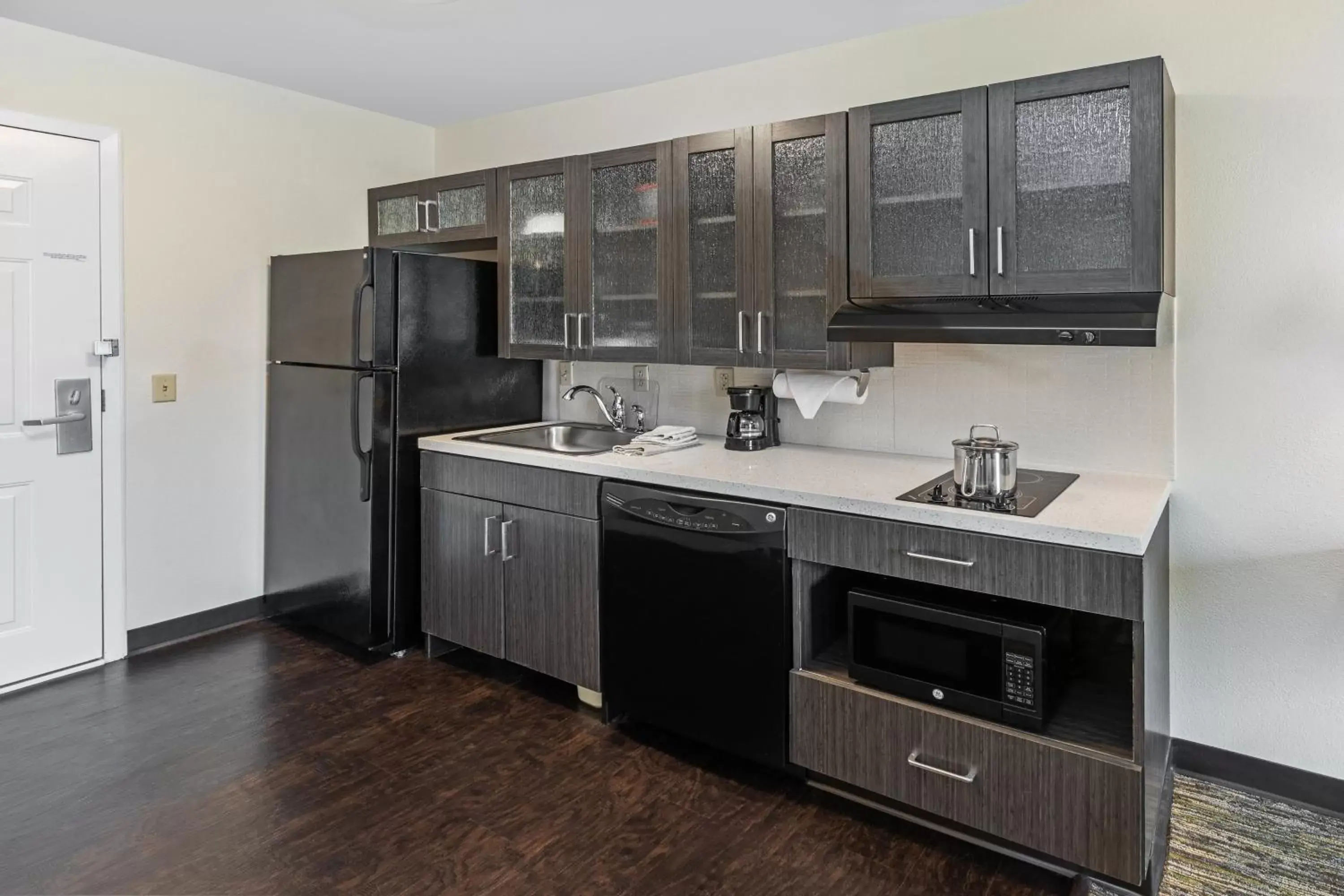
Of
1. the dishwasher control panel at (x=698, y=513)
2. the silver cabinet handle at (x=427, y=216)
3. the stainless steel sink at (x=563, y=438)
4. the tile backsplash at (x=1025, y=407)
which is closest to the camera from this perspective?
the dishwasher control panel at (x=698, y=513)

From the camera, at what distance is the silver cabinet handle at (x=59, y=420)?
3125 millimetres

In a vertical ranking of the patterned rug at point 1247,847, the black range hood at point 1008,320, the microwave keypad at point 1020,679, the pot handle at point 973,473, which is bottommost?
the patterned rug at point 1247,847

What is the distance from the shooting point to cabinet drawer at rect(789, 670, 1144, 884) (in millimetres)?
1923

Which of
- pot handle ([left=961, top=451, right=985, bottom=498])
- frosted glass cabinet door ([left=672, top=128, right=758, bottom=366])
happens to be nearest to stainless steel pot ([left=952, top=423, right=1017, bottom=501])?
pot handle ([left=961, top=451, right=985, bottom=498])

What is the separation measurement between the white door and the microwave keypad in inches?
131

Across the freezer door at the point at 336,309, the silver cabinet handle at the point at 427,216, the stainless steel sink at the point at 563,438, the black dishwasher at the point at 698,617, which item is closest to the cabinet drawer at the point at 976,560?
the black dishwasher at the point at 698,617

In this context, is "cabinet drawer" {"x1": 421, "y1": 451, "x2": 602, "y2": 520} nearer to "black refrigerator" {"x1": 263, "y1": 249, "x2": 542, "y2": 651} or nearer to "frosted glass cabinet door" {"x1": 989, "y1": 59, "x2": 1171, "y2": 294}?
"black refrigerator" {"x1": 263, "y1": 249, "x2": 542, "y2": 651}

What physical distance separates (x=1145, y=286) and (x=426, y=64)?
2.77 m

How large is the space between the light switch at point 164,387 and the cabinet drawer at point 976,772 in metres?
2.81

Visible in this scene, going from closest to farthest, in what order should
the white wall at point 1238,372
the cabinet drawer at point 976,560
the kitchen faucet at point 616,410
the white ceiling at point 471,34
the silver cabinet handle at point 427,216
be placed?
the cabinet drawer at point 976,560 < the white wall at point 1238,372 < the white ceiling at point 471,34 < the kitchen faucet at point 616,410 < the silver cabinet handle at point 427,216

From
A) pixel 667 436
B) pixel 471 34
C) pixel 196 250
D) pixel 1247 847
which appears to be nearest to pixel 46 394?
pixel 196 250

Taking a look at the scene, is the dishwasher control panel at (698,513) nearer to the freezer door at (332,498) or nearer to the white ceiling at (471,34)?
the freezer door at (332,498)

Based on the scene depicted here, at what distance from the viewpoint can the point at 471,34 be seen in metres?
3.06

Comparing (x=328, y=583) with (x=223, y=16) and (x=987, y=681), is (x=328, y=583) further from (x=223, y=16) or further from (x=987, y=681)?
(x=987, y=681)
